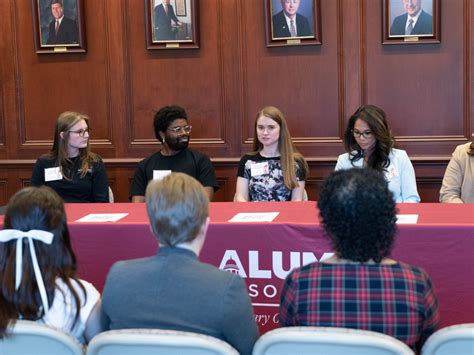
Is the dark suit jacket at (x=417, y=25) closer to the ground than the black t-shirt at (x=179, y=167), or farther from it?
farther from it

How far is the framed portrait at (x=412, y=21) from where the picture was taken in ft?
18.4

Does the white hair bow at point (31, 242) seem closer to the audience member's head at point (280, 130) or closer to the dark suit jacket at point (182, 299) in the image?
the dark suit jacket at point (182, 299)

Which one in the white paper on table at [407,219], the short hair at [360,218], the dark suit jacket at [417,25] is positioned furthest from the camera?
the dark suit jacket at [417,25]

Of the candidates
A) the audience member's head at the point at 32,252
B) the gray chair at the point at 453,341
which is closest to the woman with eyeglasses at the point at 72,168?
the audience member's head at the point at 32,252

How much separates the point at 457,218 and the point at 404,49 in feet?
9.07

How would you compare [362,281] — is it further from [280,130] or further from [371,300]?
[280,130]

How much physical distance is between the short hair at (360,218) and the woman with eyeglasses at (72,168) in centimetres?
328

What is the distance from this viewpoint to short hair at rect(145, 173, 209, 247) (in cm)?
228

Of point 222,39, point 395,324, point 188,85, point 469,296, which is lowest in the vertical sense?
point 469,296

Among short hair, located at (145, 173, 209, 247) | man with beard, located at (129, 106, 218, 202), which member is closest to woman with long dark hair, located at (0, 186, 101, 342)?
short hair, located at (145, 173, 209, 247)

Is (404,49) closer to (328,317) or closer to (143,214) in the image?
(143,214)

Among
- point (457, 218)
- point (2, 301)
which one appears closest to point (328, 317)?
point (2, 301)

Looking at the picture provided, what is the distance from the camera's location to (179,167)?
5516 mm

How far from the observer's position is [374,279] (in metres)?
2.18
